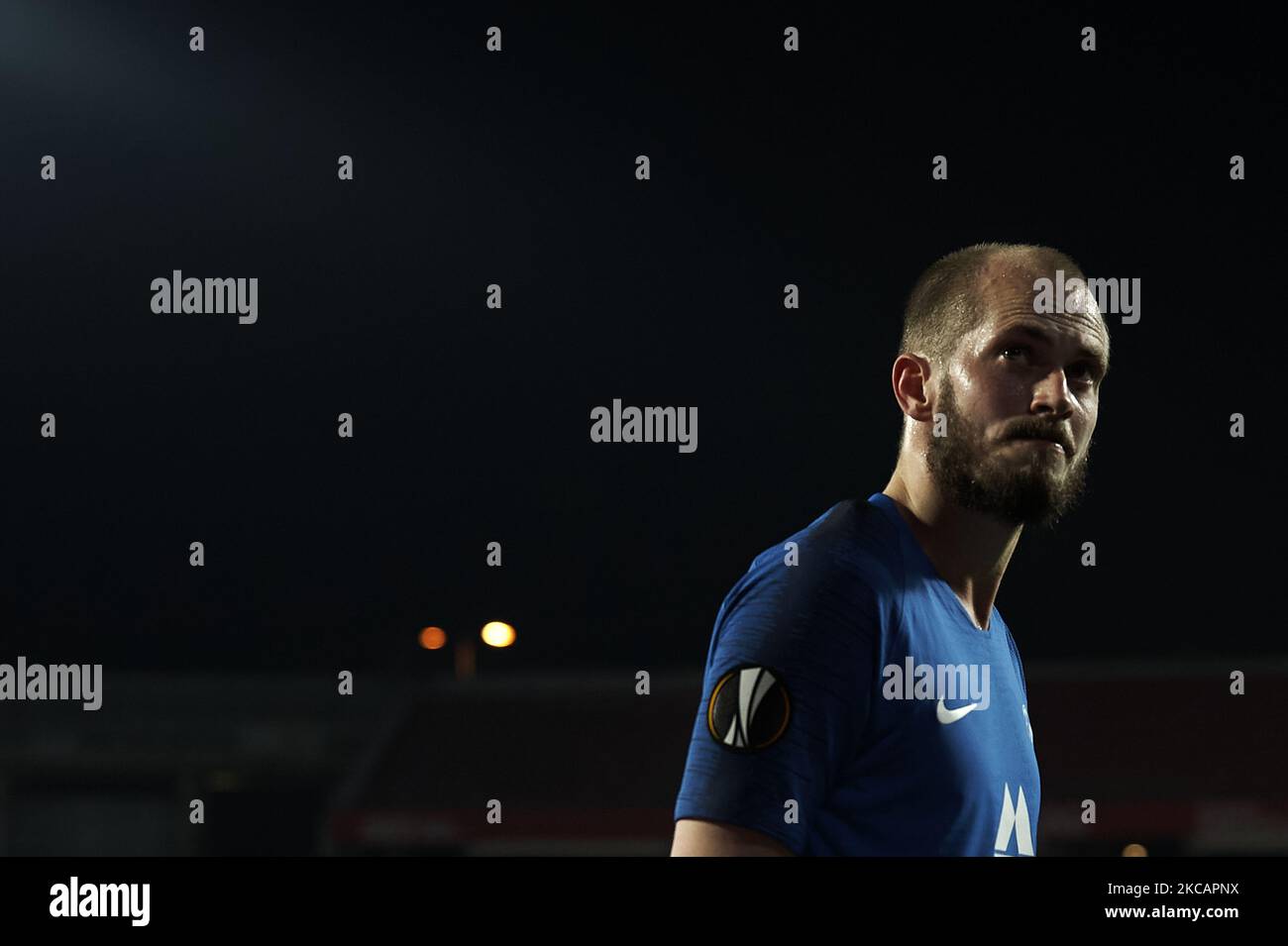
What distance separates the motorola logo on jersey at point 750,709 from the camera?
1798 millimetres

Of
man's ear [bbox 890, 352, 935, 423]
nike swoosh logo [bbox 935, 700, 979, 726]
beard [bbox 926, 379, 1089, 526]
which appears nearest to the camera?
nike swoosh logo [bbox 935, 700, 979, 726]

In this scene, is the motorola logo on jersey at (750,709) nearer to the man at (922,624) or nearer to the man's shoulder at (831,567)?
the man at (922,624)

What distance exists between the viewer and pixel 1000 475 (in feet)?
6.84

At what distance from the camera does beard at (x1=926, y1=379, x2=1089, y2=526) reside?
2090mm

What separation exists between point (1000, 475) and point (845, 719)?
1.64 ft

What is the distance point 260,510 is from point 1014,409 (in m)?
27.9

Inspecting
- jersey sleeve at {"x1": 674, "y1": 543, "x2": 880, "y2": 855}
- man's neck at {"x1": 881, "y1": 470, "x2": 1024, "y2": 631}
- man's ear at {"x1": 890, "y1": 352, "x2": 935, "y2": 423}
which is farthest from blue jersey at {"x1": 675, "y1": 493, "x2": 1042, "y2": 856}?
man's ear at {"x1": 890, "y1": 352, "x2": 935, "y2": 423}

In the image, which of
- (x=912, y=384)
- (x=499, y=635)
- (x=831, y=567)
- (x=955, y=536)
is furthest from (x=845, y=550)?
(x=499, y=635)

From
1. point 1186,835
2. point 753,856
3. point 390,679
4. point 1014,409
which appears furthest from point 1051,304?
point 390,679

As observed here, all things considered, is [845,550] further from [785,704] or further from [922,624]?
[785,704]

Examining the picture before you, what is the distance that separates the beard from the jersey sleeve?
32 cm

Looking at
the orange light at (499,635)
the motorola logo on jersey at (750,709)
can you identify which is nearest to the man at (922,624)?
the motorola logo on jersey at (750,709)

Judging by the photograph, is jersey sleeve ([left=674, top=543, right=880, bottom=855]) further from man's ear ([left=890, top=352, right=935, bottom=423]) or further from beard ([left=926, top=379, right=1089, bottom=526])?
man's ear ([left=890, top=352, right=935, bottom=423])
